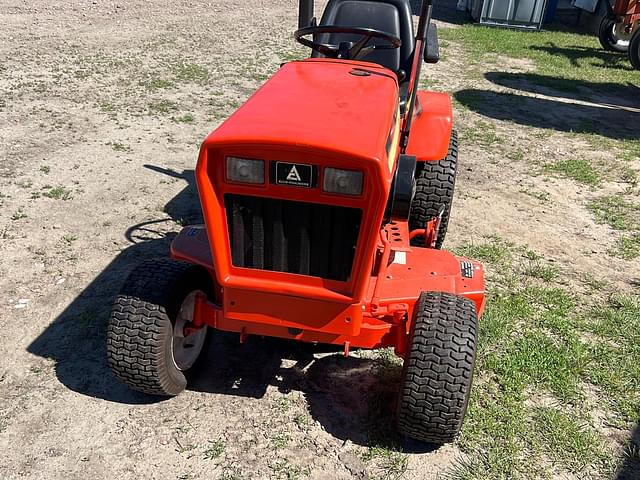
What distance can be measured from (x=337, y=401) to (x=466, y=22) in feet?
47.3

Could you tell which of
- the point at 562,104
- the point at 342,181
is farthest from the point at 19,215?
the point at 562,104

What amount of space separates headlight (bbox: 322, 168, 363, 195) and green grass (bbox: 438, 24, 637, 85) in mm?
8599

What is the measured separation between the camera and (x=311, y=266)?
2537 millimetres

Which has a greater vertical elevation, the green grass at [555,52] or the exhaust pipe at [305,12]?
the exhaust pipe at [305,12]

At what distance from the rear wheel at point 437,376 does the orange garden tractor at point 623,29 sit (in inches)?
418

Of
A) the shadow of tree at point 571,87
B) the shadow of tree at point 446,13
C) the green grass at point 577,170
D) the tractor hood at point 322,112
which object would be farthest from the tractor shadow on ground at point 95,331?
the shadow of tree at point 446,13

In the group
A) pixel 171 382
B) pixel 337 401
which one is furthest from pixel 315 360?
pixel 171 382

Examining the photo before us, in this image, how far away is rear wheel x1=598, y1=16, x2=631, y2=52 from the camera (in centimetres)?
1248

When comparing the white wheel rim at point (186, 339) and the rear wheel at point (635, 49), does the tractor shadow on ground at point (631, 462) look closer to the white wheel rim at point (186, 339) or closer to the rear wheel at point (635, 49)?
the white wheel rim at point (186, 339)

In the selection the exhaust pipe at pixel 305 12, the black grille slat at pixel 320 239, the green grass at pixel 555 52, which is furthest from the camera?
the green grass at pixel 555 52

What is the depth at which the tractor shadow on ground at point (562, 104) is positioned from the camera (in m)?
7.82

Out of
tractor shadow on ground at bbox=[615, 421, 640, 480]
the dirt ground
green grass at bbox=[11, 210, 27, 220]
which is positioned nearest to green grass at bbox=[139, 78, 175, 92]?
the dirt ground

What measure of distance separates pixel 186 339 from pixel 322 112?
1.45m

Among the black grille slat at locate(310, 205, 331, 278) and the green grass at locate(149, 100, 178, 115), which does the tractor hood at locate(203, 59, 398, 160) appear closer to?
the black grille slat at locate(310, 205, 331, 278)
